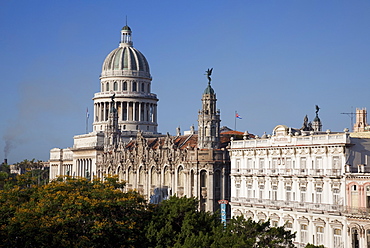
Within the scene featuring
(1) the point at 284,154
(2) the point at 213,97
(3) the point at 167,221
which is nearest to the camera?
(3) the point at 167,221

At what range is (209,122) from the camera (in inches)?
4766

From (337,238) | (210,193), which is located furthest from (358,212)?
(210,193)

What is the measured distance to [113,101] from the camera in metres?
185

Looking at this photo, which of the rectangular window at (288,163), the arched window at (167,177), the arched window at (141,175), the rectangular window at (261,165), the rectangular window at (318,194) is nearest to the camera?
the rectangular window at (318,194)

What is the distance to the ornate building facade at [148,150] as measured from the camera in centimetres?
11950

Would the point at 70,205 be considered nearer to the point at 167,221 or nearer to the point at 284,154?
the point at 167,221

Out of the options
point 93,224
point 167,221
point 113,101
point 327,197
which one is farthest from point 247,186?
point 113,101

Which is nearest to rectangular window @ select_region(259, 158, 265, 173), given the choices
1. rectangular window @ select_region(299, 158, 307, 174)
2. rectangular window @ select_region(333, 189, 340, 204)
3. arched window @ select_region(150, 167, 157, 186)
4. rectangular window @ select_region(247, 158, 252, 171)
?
rectangular window @ select_region(247, 158, 252, 171)

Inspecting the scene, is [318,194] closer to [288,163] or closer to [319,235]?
[319,235]

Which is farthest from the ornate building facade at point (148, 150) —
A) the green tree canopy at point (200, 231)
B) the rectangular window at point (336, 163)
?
the green tree canopy at point (200, 231)

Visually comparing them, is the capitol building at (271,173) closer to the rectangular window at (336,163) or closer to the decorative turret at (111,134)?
the rectangular window at (336,163)

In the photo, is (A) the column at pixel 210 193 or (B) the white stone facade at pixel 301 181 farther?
(A) the column at pixel 210 193

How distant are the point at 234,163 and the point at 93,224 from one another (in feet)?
125

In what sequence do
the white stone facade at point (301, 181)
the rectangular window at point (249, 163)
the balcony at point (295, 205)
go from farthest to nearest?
the rectangular window at point (249, 163) → the white stone facade at point (301, 181) → the balcony at point (295, 205)
